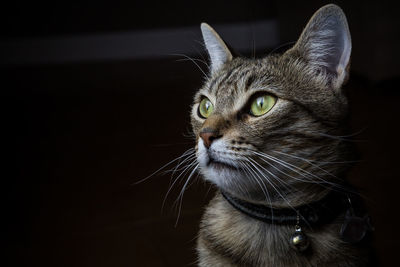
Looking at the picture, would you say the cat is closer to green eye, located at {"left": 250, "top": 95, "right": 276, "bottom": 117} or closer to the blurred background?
green eye, located at {"left": 250, "top": 95, "right": 276, "bottom": 117}

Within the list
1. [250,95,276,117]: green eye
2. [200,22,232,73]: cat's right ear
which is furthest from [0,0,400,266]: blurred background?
[250,95,276,117]: green eye

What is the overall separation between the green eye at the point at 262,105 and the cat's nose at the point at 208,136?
0.29ft

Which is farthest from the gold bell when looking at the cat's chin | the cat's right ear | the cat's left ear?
the cat's right ear

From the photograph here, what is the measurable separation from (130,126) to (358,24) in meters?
1.17

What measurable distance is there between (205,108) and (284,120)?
0.18 meters

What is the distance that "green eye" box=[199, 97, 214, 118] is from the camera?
995 millimetres

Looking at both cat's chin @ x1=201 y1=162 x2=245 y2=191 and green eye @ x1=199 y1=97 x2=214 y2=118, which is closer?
cat's chin @ x1=201 y1=162 x2=245 y2=191

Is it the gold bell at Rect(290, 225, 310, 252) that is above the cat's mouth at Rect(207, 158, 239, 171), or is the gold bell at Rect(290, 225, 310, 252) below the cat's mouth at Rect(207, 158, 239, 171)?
below

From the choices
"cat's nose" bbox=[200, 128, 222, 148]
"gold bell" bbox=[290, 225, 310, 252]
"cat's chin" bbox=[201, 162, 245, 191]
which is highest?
"cat's nose" bbox=[200, 128, 222, 148]

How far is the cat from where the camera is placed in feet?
2.85

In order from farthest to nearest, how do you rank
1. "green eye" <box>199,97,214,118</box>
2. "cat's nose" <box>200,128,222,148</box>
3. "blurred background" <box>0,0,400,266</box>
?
1. "blurred background" <box>0,0,400,266</box>
2. "green eye" <box>199,97,214,118</box>
3. "cat's nose" <box>200,128,222,148</box>

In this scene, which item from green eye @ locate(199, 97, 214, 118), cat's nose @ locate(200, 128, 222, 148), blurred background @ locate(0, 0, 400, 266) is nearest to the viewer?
cat's nose @ locate(200, 128, 222, 148)

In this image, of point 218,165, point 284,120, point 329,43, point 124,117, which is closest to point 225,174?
point 218,165

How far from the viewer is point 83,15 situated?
3.71 metres
